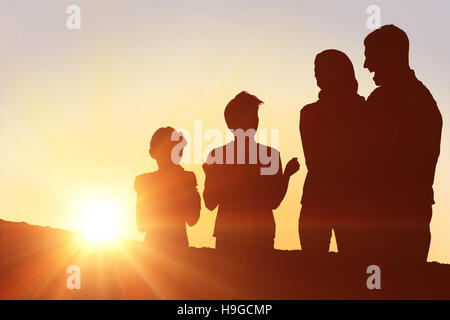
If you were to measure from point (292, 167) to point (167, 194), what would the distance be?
6.68ft

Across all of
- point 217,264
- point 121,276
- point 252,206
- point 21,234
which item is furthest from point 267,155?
point 21,234

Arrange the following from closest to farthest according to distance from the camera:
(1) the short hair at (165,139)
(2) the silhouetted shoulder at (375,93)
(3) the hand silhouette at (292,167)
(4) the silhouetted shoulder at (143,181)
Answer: (2) the silhouetted shoulder at (375,93), (3) the hand silhouette at (292,167), (1) the short hair at (165,139), (4) the silhouetted shoulder at (143,181)

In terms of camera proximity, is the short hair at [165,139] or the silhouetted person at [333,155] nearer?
the silhouetted person at [333,155]

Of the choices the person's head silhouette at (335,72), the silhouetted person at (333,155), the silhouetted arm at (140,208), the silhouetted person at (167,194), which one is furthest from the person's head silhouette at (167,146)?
the person's head silhouette at (335,72)

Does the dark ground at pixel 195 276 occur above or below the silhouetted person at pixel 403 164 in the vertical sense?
below

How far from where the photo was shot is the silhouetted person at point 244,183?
8250mm

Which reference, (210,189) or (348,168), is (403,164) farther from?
(210,189)

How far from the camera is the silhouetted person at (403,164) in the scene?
7.59 m

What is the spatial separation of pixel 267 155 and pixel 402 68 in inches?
71.0

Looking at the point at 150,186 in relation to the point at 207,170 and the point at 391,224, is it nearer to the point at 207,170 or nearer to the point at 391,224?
the point at 207,170

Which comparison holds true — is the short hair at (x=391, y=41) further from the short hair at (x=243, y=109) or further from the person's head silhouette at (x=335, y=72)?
the short hair at (x=243, y=109)

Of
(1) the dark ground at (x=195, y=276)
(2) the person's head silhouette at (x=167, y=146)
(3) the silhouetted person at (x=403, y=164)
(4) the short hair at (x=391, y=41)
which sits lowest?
(1) the dark ground at (x=195, y=276)

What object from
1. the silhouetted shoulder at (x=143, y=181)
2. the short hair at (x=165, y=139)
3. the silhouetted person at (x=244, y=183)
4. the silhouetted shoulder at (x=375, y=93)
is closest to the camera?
the silhouetted shoulder at (x=375, y=93)
